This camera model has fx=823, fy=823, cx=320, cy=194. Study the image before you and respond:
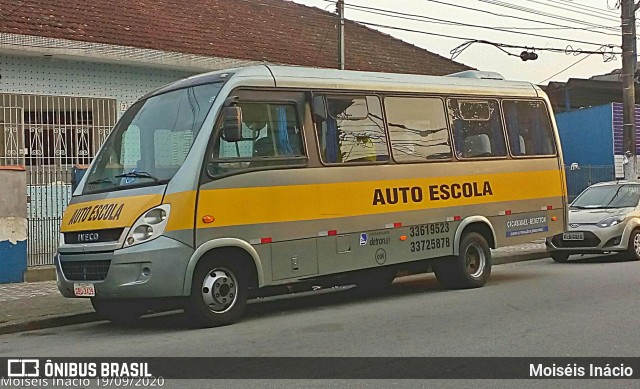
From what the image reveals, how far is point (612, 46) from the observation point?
2620cm

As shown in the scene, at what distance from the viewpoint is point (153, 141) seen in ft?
32.2

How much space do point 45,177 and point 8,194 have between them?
7.55 ft

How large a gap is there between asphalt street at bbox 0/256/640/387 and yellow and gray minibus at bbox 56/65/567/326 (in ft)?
1.43

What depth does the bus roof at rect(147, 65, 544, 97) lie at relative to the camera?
10.0 m

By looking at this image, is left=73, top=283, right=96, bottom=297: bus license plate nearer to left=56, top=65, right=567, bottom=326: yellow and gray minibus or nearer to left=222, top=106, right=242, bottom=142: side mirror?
left=56, top=65, right=567, bottom=326: yellow and gray minibus

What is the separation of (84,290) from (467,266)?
229 inches

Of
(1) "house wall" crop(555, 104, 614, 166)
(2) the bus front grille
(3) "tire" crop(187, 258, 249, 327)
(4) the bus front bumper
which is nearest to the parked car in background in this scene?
(3) "tire" crop(187, 258, 249, 327)

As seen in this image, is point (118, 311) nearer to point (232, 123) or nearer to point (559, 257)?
point (232, 123)

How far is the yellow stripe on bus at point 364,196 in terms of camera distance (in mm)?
9633

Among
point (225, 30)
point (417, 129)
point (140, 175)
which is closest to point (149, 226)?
point (140, 175)

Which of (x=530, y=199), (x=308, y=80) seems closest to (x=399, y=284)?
(x=530, y=199)

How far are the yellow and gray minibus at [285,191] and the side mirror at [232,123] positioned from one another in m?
0.02

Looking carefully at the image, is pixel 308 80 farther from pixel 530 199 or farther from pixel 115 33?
pixel 115 33

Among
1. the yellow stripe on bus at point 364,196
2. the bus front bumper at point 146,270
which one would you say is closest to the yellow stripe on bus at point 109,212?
A: the bus front bumper at point 146,270
